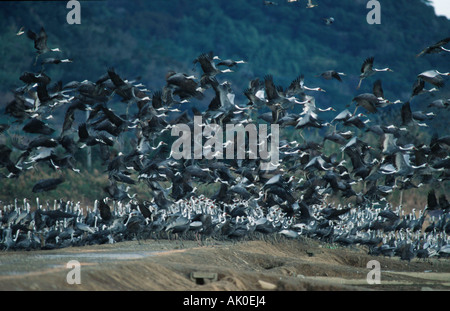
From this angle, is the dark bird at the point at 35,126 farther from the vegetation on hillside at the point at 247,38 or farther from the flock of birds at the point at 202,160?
the vegetation on hillside at the point at 247,38

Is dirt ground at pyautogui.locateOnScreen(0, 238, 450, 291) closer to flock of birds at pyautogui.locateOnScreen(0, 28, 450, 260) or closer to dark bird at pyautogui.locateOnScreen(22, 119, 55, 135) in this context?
flock of birds at pyautogui.locateOnScreen(0, 28, 450, 260)

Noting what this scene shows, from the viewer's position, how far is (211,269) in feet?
35.0

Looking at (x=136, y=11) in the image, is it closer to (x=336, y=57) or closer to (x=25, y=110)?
(x=336, y=57)

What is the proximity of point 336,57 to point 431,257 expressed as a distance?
50.8 meters

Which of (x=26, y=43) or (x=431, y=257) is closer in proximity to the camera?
(x=431, y=257)

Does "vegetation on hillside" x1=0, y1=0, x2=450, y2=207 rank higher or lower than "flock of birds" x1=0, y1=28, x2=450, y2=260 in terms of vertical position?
higher

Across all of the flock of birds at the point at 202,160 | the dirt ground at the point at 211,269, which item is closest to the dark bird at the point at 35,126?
the flock of birds at the point at 202,160

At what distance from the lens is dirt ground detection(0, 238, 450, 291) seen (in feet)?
30.5

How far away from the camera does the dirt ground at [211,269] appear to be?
9.28 meters

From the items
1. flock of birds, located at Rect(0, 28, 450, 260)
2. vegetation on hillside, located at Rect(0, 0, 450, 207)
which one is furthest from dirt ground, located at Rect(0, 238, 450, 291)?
vegetation on hillside, located at Rect(0, 0, 450, 207)
